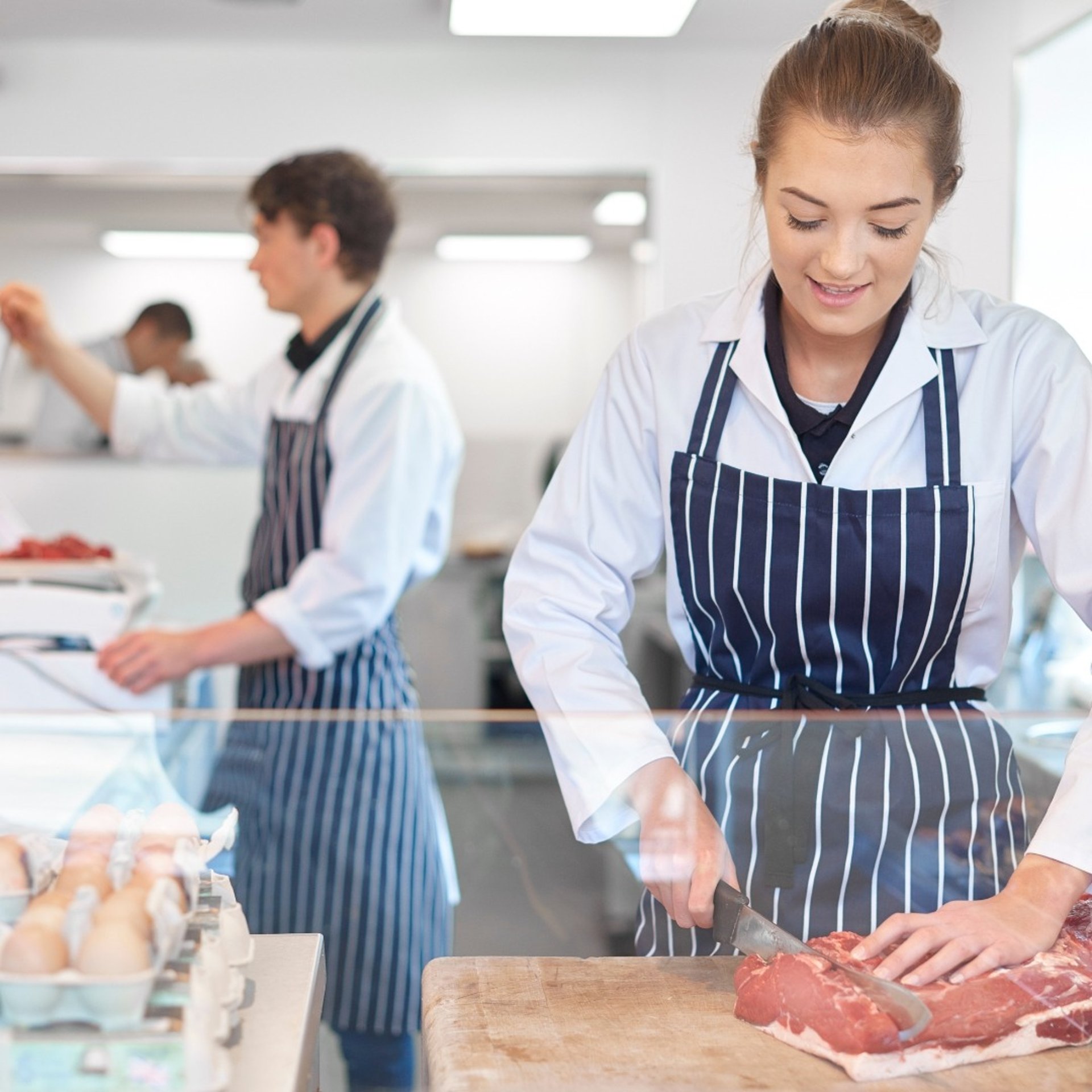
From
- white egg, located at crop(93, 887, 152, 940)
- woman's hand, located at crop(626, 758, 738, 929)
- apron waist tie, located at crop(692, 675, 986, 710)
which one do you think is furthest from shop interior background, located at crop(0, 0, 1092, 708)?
white egg, located at crop(93, 887, 152, 940)

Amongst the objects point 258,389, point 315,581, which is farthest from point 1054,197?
point 258,389

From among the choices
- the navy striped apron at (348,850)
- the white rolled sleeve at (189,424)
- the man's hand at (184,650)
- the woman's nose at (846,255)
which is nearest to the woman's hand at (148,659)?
the man's hand at (184,650)

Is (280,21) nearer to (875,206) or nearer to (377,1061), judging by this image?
(875,206)

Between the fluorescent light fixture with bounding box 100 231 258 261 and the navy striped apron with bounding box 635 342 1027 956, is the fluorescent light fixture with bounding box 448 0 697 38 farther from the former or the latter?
the fluorescent light fixture with bounding box 100 231 258 261

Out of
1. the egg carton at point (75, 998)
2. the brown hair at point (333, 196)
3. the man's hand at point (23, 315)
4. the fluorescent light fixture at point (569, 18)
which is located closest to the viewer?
the egg carton at point (75, 998)

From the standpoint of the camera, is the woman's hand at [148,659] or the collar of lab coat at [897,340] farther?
the woman's hand at [148,659]

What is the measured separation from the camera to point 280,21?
88.4 inches

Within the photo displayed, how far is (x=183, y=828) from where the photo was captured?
0.95 metres

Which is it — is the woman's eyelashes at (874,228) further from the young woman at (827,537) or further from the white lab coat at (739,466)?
the white lab coat at (739,466)

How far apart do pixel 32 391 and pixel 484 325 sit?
106 centimetres

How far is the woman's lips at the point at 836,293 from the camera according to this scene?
1.05 m

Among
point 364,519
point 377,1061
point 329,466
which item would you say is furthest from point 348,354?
point 377,1061

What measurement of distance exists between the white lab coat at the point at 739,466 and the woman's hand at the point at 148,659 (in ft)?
3.32

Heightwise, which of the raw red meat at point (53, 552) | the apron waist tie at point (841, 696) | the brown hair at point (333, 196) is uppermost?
the brown hair at point (333, 196)
